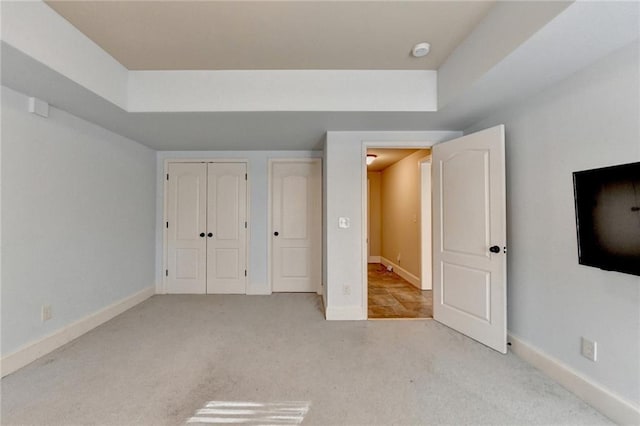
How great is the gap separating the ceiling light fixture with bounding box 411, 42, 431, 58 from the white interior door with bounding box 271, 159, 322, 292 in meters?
2.30

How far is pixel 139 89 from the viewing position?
8.59 ft

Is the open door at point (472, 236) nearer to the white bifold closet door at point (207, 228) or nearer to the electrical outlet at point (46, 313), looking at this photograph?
the white bifold closet door at point (207, 228)

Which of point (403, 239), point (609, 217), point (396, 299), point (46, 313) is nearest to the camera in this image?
point (609, 217)

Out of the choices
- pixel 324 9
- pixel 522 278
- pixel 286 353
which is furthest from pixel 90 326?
pixel 522 278

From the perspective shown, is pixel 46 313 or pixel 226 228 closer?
pixel 46 313

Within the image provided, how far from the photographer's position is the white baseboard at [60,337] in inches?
85.6

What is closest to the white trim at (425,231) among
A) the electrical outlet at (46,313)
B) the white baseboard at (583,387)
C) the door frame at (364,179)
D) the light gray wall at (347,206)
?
the door frame at (364,179)

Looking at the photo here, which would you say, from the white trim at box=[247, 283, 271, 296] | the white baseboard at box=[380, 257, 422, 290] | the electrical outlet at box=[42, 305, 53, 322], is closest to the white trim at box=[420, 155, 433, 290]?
the white baseboard at box=[380, 257, 422, 290]

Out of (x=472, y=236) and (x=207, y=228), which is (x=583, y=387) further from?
(x=207, y=228)

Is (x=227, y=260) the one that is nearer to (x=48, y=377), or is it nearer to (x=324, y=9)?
(x=48, y=377)

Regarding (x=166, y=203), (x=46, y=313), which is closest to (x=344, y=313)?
(x=46, y=313)

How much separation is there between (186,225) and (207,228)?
331 mm

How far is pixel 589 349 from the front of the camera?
72.9 inches

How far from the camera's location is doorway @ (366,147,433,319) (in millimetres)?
3890
